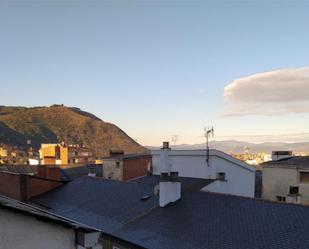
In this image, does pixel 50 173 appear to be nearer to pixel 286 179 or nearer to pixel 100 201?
pixel 100 201

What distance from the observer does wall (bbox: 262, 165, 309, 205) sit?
3097 centimetres

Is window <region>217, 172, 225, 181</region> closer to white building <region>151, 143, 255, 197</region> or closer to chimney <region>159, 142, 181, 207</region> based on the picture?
white building <region>151, 143, 255, 197</region>

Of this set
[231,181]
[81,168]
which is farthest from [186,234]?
[81,168]

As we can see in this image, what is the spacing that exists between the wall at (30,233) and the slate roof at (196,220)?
8.42 metres

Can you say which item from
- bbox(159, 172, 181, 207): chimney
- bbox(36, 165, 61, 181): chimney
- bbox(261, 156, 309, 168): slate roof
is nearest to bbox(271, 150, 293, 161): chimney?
bbox(261, 156, 309, 168): slate roof

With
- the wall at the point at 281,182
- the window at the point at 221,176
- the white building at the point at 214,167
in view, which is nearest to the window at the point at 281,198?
the wall at the point at 281,182

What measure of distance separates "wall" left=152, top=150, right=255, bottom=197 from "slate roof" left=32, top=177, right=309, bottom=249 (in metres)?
9.39

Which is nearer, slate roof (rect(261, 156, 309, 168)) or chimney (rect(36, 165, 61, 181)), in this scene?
slate roof (rect(261, 156, 309, 168))

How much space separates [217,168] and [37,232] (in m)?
26.8

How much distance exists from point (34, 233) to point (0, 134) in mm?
163000

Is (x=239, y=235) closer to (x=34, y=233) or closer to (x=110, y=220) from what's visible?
(x=110, y=220)

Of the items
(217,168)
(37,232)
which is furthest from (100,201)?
(37,232)

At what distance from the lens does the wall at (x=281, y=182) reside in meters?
31.0

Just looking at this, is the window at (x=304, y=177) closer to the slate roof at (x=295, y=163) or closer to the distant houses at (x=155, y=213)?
the slate roof at (x=295, y=163)
